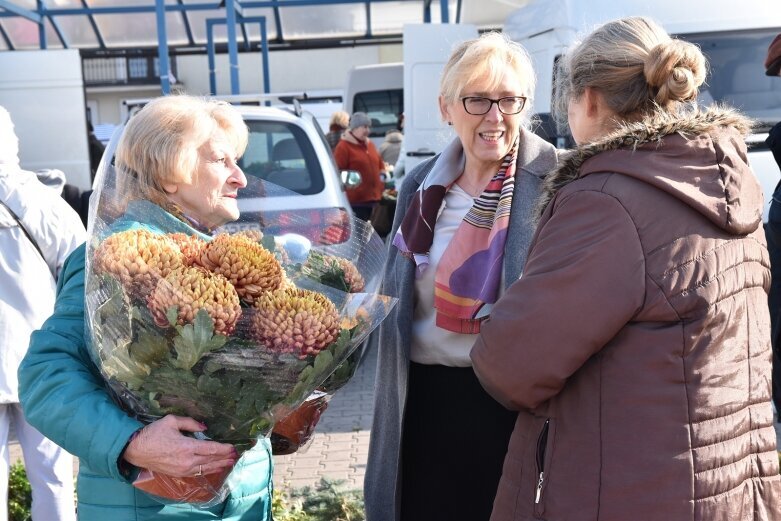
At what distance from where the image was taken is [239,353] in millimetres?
1771

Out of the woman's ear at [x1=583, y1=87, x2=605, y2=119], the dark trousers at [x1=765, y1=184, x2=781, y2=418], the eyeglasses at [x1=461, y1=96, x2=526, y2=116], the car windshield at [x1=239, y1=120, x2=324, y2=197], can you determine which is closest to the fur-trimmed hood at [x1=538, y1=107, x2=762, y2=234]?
the woman's ear at [x1=583, y1=87, x2=605, y2=119]

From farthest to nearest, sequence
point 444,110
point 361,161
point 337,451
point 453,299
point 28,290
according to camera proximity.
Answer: point 361,161 < point 337,451 < point 28,290 < point 444,110 < point 453,299

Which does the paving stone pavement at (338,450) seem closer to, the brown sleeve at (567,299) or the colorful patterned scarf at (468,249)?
the colorful patterned scarf at (468,249)

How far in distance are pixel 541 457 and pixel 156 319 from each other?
0.81 metres

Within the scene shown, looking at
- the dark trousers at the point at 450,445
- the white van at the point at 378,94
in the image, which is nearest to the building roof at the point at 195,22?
the white van at the point at 378,94

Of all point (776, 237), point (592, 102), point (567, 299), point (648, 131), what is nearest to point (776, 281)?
point (776, 237)

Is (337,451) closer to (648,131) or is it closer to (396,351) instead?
(396,351)

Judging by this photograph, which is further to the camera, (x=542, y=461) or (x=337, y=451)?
(x=337, y=451)

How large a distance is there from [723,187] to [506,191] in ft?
2.84

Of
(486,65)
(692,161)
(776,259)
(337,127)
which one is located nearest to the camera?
(692,161)

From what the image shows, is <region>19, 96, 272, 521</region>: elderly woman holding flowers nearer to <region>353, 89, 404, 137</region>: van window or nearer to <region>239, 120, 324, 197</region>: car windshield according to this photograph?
<region>239, 120, 324, 197</region>: car windshield

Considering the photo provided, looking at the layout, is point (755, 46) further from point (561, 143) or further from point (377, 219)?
point (377, 219)

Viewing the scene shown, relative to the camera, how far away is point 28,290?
3.71 meters

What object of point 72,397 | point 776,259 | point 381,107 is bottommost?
point 381,107
